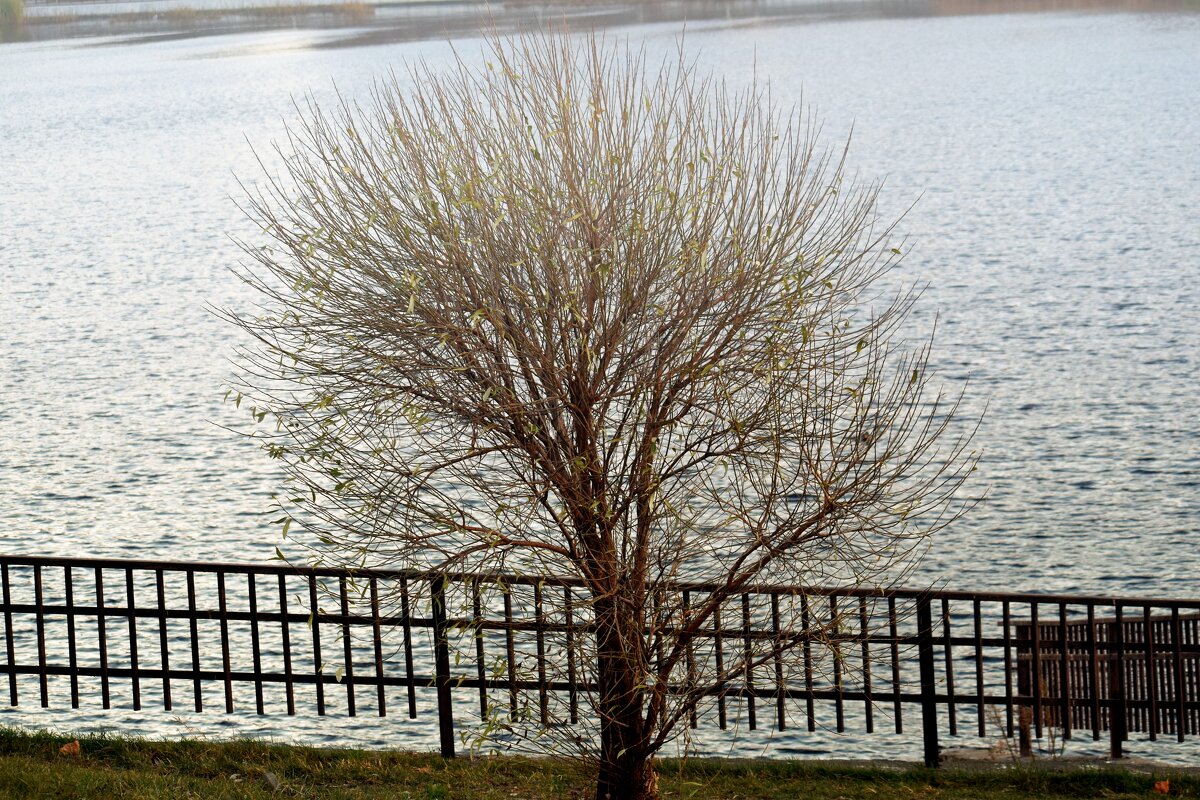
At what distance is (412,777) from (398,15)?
190 meters

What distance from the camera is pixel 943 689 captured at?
21750 millimetres

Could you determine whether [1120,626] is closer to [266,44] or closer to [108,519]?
[108,519]

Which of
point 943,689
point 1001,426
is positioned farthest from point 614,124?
point 1001,426

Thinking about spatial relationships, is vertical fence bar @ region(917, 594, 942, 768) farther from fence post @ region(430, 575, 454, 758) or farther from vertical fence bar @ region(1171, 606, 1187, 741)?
fence post @ region(430, 575, 454, 758)

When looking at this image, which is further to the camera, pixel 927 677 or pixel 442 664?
pixel 927 677

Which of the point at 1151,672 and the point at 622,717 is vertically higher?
the point at 622,717

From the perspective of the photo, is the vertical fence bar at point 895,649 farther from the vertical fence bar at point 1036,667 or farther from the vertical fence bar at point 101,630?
the vertical fence bar at point 101,630

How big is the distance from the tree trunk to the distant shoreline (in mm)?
139556

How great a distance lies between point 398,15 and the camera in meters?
193

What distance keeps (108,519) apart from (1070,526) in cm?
2031

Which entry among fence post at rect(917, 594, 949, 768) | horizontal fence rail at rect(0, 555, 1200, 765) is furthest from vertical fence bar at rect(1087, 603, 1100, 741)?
fence post at rect(917, 594, 949, 768)

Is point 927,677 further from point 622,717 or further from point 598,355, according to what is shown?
point 598,355

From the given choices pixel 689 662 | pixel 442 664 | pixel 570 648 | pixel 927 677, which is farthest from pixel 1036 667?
pixel 442 664

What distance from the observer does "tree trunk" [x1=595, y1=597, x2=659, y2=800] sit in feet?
38.7
